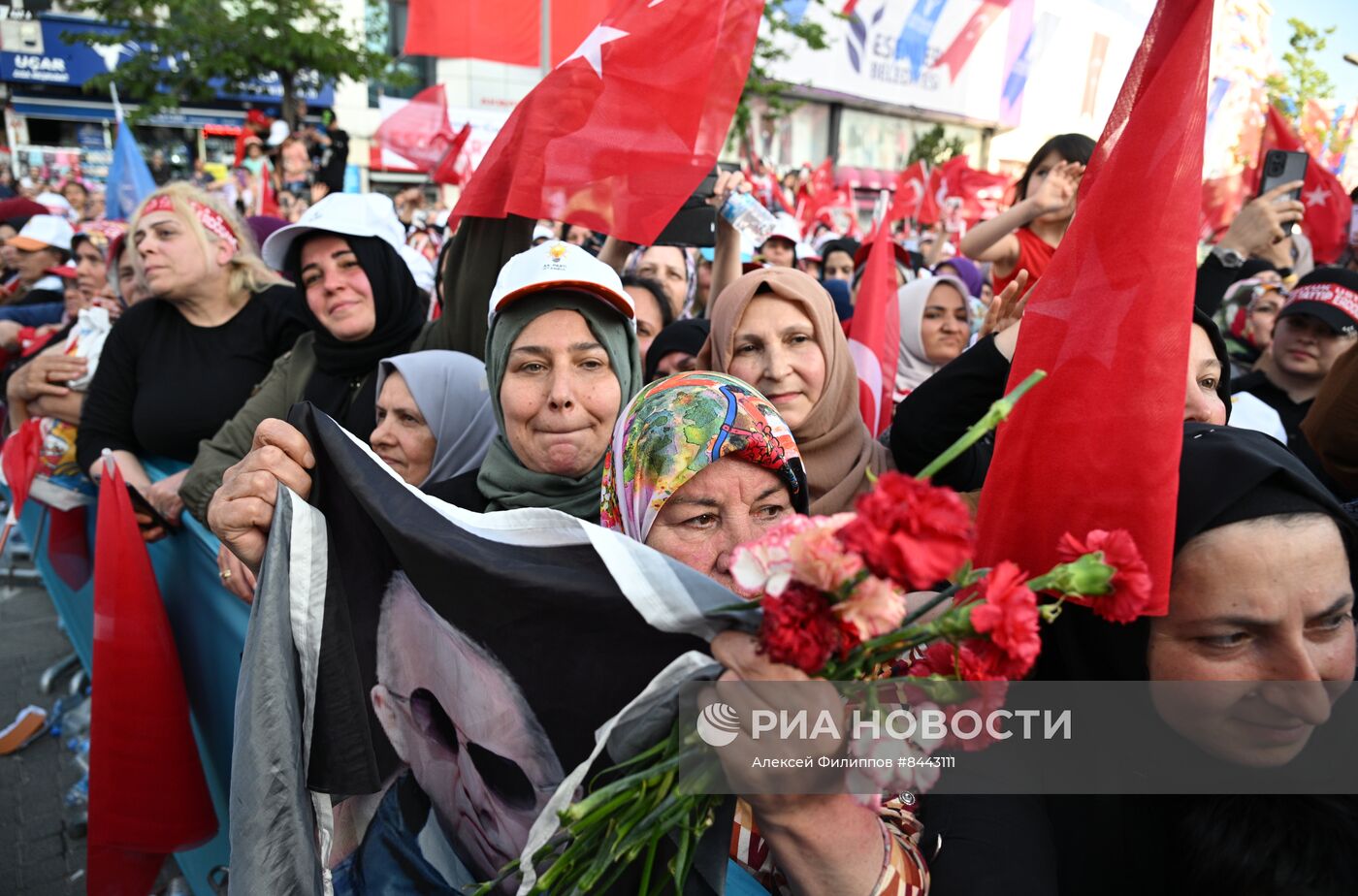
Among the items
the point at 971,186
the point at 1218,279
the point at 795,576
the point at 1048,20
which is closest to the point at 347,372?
the point at 795,576

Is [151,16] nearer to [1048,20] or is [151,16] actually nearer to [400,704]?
[400,704]

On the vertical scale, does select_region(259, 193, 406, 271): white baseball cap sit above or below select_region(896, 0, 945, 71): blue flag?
below

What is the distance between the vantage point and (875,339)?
3.49 meters

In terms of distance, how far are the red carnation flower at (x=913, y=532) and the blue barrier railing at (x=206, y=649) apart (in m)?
2.15

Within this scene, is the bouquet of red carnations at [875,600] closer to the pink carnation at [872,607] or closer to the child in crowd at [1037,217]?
the pink carnation at [872,607]

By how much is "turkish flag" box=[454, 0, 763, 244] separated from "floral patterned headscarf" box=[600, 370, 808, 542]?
0.90 m

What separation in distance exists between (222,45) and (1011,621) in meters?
18.9

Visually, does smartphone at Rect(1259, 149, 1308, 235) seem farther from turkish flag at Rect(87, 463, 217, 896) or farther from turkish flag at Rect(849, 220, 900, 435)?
turkish flag at Rect(87, 463, 217, 896)

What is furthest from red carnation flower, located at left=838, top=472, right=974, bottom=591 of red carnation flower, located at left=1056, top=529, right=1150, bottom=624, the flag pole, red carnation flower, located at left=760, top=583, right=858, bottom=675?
the flag pole

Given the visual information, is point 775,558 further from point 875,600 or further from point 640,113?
point 640,113

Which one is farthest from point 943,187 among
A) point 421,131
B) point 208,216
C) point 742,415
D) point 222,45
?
point 222,45

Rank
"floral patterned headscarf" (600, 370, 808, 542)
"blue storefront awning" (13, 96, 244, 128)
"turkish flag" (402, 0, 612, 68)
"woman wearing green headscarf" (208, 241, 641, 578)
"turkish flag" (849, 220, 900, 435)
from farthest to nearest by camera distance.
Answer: "blue storefront awning" (13, 96, 244, 128), "turkish flag" (402, 0, 612, 68), "turkish flag" (849, 220, 900, 435), "woman wearing green headscarf" (208, 241, 641, 578), "floral patterned headscarf" (600, 370, 808, 542)

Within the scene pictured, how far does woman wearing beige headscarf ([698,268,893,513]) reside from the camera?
2602 mm

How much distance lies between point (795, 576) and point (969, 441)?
0.21 meters
